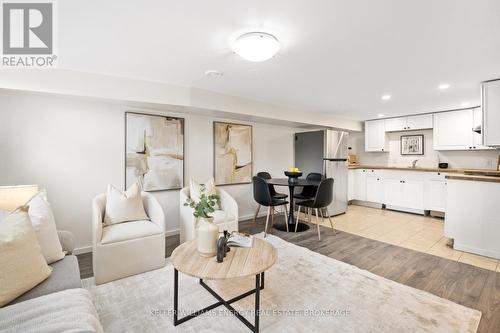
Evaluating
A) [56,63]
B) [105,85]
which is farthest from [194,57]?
[56,63]

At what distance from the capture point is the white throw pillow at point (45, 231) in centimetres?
160

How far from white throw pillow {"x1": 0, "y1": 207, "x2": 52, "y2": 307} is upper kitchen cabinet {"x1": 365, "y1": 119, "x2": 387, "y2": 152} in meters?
6.32

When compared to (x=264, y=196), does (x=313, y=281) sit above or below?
below

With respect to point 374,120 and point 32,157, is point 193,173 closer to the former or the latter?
point 32,157

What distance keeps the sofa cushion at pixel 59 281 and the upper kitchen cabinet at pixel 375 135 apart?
20.3 feet

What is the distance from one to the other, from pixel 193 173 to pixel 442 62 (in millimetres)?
3454

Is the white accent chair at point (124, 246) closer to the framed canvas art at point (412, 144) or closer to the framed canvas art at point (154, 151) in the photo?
the framed canvas art at point (154, 151)

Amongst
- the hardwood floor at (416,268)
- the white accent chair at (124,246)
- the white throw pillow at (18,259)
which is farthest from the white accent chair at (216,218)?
the white throw pillow at (18,259)

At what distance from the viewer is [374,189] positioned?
18.1 ft

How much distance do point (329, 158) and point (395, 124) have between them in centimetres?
212

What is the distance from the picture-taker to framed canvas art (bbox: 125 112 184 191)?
3.17m

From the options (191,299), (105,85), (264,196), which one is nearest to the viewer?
(191,299)

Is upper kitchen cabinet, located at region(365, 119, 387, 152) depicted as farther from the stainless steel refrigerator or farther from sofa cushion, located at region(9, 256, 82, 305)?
sofa cushion, located at region(9, 256, 82, 305)

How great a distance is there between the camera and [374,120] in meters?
5.75
